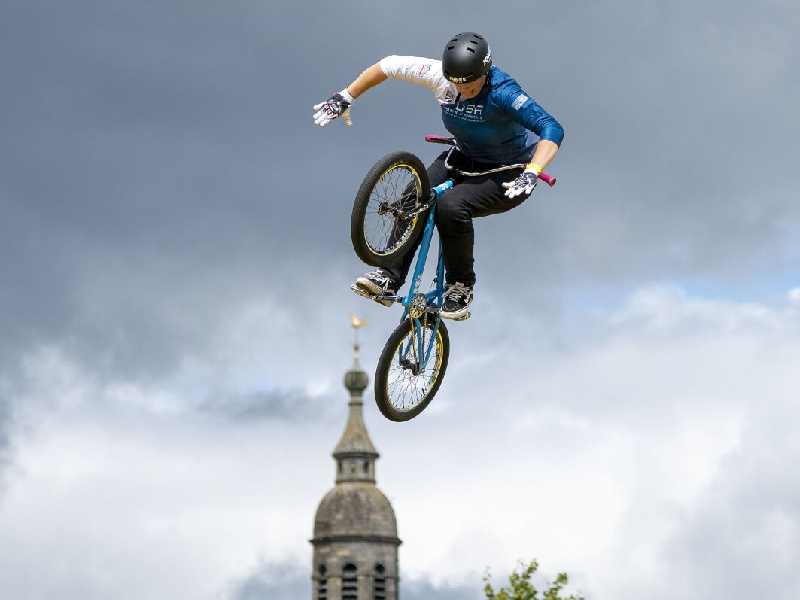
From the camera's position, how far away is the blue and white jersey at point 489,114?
27.8 m

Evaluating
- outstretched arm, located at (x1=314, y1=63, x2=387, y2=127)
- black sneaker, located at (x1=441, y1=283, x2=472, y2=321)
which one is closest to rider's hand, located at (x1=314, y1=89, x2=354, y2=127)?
outstretched arm, located at (x1=314, y1=63, x2=387, y2=127)

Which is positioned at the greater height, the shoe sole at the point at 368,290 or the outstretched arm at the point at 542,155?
the outstretched arm at the point at 542,155

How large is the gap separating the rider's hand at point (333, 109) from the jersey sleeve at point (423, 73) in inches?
27.5

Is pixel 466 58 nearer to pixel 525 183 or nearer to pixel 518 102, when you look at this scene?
pixel 518 102

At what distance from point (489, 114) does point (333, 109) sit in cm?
215

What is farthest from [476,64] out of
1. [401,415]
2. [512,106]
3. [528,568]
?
[528,568]

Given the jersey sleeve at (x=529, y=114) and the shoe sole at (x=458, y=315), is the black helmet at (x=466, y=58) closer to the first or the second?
the jersey sleeve at (x=529, y=114)

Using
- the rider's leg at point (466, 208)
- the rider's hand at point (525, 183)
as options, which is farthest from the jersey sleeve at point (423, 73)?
the rider's hand at point (525, 183)

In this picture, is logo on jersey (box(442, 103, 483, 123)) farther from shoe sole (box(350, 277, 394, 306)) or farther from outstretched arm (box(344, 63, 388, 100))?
shoe sole (box(350, 277, 394, 306))

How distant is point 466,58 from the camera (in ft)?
89.9

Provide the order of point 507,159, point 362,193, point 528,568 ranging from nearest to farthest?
point 362,193 < point 507,159 < point 528,568

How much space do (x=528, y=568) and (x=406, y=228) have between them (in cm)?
6311

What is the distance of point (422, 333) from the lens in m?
29.9

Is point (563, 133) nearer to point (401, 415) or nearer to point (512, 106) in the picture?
point (512, 106)
